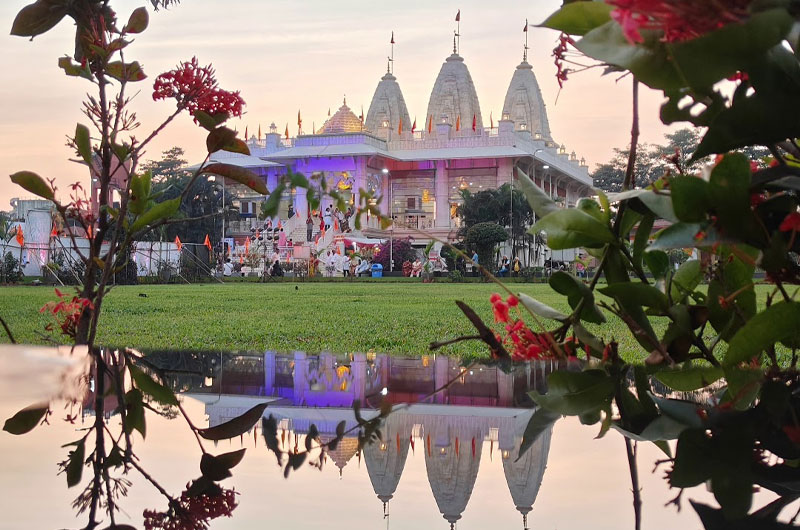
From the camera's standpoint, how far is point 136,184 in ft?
4.05

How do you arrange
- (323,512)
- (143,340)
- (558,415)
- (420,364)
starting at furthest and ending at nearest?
(143,340) < (420,364) < (558,415) < (323,512)

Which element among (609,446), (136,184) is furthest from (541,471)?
(136,184)

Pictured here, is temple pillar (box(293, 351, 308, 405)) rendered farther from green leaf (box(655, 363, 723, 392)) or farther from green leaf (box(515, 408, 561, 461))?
green leaf (box(655, 363, 723, 392))

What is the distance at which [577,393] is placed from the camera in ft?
2.52

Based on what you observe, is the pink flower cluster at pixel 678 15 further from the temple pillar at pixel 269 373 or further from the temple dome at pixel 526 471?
the temple pillar at pixel 269 373

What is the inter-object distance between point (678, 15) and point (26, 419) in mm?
495

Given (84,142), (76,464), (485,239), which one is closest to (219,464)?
(76,464)

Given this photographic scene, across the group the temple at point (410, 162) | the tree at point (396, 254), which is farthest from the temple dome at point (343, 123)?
the tree at point (396, 254)

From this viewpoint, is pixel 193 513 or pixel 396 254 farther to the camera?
pixel 396 254

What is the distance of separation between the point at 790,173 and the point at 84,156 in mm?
1033

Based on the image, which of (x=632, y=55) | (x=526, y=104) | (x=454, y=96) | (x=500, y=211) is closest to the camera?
(x=632, y=55)

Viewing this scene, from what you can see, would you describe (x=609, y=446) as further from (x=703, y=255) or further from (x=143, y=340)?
(x=143, y=340)

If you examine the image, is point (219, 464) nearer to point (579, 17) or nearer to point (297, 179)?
point (297, 179)

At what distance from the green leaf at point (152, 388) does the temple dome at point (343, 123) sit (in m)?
29.9
